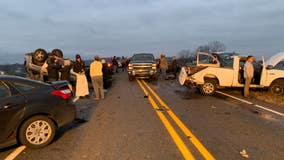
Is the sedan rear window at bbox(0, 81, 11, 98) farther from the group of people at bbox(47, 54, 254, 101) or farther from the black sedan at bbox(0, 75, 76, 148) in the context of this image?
the group of people at bbox(47, 54, 254, 101)

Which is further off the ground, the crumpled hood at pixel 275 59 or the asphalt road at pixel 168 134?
the crumpled hood at pixel 275 59

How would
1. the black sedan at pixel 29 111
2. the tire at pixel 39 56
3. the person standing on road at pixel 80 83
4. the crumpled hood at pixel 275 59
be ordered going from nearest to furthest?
the black sedan at pixel 29 111
the person standing on road at pixel 80 83
the crumpled hood at pixel 275 59
the tire at pixel 39 56

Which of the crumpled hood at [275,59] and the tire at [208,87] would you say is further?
the tire at [208,87]

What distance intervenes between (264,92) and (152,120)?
7731mm

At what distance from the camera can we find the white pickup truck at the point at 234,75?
38.2 feet

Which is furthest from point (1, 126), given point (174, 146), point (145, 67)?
point (145, 67)

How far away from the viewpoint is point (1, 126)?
474 centimetres

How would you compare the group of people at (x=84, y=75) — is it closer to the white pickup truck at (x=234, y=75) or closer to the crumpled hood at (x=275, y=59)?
the white pickup truck at (x=234, y=75)

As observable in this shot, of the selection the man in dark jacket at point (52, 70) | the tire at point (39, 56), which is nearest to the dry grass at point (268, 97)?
the man in dark jacket at point (52, 70)

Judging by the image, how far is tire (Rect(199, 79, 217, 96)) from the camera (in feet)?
39.4

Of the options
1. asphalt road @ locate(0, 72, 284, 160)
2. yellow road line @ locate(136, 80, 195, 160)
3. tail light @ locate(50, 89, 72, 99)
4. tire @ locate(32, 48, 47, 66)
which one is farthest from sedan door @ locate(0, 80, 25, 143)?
tire @ locate(32, 48, 47, 66)

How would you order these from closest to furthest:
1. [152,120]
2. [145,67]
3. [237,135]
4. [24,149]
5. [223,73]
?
[24,149] < [237,135] < [152,120] < [223,73] < [145,67]

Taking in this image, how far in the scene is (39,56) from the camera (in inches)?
622

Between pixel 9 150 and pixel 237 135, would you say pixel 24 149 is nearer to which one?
→ pixel 9 150
